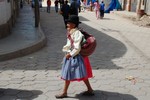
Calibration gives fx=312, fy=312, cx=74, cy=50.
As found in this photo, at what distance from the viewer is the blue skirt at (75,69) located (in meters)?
5.31

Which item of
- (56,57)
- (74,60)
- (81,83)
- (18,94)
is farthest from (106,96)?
(56,57)

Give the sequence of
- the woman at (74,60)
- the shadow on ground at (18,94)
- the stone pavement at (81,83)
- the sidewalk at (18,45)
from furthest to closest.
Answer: the sidewalk at (18,45), the stone pavement at (81,83), the shadow on ground at (18,94), the woman at (74,60)

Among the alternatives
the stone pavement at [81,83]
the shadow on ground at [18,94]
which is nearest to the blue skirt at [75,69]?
the stone pavement at [81,83]

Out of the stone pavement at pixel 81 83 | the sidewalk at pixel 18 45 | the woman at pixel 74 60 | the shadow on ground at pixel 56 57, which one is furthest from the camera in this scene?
the sidewalk at pixel 18 45

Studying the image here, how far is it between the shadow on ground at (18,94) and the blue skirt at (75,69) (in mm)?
760

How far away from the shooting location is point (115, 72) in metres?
7.46

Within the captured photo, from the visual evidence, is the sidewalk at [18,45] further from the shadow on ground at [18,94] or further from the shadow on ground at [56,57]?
the shadow on ground at [18,94]

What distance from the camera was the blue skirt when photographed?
5.31 metres

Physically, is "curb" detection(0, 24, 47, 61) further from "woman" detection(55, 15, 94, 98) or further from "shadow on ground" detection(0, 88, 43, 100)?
"woman" detection(55, 15, 94, 98)

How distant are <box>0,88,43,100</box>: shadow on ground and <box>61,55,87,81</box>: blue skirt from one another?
2.49 feet

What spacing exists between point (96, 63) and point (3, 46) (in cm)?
301

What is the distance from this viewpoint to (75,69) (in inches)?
210

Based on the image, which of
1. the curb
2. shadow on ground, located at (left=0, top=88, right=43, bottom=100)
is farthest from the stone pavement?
the curb

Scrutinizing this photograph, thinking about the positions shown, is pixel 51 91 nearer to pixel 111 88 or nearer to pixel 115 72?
pixel 111 88
